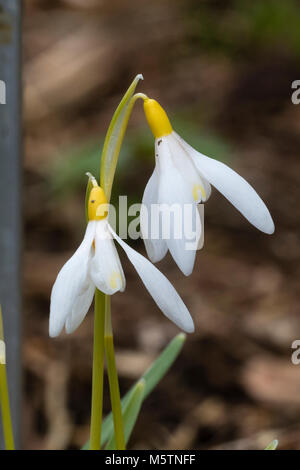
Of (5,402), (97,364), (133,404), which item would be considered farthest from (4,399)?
(133,404)

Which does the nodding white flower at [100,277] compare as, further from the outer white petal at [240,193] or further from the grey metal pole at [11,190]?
the grey metal pole at [11,190]

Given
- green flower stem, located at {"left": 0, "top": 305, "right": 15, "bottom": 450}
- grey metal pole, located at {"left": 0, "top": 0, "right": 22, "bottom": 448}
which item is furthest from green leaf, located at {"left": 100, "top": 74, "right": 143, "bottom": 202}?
grey metal pole, located at {"left": 0, "top": 0, "right": 22, "bottom": 448}

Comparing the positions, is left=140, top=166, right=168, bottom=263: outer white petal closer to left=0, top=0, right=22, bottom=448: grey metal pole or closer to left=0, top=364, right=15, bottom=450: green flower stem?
left=0, top=364, right=15, bottom=450: green flower stem

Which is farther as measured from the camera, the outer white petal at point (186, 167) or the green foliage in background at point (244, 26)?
the green foliage in background at point (244, 26)

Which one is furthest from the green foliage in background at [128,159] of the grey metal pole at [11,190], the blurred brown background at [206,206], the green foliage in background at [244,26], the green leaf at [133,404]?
the green leaf at [133,404]

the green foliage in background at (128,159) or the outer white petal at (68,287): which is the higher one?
the green foliage in background at (128,159)

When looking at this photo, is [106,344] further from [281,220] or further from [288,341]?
[281,220]
